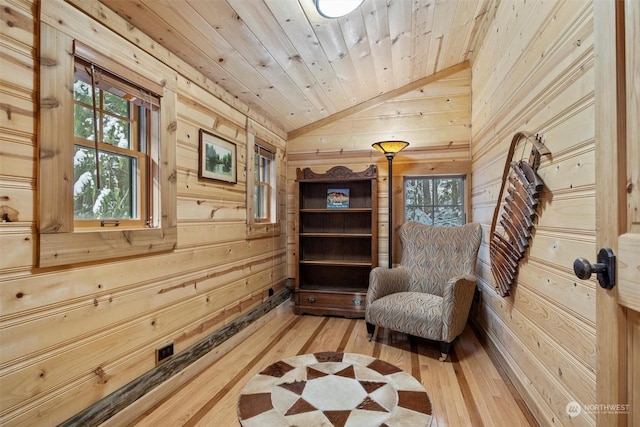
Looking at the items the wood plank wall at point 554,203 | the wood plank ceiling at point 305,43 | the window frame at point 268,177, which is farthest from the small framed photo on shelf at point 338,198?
the wood plank wall at point 554,203

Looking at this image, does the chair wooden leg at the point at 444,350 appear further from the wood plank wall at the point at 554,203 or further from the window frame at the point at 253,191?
the window frame at the point at 253,191

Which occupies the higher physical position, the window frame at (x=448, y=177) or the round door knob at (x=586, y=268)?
the window frame at (x=448, y=177)

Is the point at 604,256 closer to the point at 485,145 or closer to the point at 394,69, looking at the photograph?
the point at 485,145

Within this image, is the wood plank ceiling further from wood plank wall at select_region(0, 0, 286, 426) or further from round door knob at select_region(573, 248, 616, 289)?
round door knob at select_region(573, 248, 616, 289)

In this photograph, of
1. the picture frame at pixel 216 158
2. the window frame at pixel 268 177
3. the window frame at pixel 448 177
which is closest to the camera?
the picture frame at pixel 216 158

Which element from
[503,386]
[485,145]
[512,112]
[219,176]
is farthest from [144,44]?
[503,386]

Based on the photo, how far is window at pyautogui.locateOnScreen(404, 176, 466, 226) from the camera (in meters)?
3.69

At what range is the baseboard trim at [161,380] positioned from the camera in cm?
153

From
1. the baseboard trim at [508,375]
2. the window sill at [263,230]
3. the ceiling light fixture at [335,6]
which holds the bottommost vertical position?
the baseboard trim at [508,375]

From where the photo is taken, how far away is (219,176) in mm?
2566

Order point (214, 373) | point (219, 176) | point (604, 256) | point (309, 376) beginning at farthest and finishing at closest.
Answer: point (219, 176), point (214, 373), point (309, 376), point (604, 256)

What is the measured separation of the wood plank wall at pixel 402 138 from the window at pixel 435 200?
0.49 feet

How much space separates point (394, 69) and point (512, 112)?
142cm

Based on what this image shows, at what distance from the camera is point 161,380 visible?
192 centimetres
